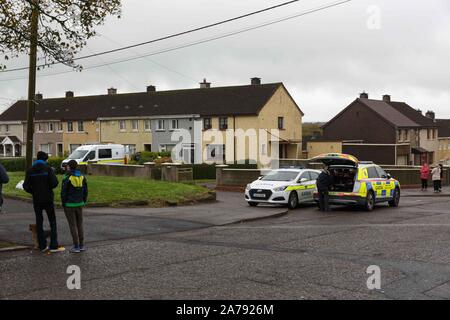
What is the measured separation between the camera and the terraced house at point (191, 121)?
55.3 metres

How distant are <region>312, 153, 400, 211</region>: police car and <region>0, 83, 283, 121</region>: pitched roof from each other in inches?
1294

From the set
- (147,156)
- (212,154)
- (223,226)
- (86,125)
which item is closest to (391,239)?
(223,226)

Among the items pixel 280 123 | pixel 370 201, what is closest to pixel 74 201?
pixel 370 201

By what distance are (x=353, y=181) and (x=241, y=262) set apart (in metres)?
11.5

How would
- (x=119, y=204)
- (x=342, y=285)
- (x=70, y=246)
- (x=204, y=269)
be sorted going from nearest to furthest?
(x=342, y=285) < (x=204, y=269) < (x=70, y=246) < (x=119, y=204)

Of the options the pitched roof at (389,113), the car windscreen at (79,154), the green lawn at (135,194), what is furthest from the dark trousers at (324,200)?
the pitched roof at (389,113)

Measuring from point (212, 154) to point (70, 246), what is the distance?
44.3 m

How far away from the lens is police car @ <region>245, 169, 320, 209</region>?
22.0 metres

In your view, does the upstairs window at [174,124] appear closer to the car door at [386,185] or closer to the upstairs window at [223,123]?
the upstairs window at [223,123]

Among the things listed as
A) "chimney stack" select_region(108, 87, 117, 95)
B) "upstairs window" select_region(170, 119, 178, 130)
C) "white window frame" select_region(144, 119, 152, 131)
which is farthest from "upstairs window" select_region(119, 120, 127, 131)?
"chimney stack" select_region(108, 87, 117, 95)

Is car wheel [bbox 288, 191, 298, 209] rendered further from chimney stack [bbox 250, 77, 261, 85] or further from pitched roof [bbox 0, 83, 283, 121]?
chimney stack [bbox 250, 77, 261, 85]

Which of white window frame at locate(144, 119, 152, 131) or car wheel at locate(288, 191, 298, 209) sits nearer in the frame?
car wheel at locate(288, 191, 298, 209)
